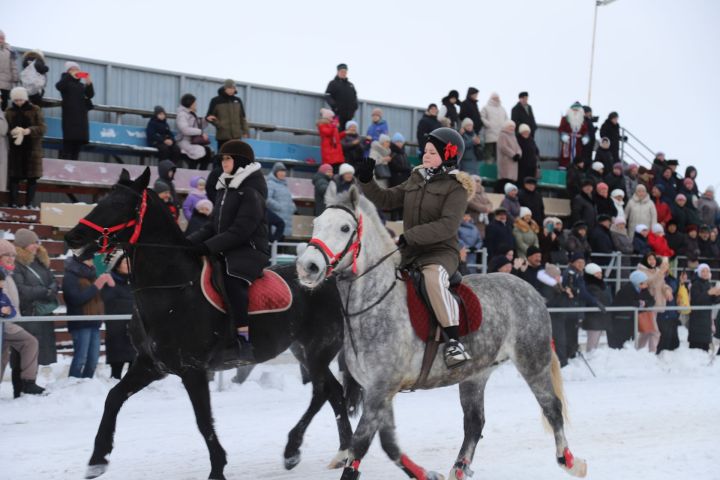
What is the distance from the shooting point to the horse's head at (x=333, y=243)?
5.69 m

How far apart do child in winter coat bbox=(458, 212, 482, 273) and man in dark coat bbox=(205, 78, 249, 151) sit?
4378mm

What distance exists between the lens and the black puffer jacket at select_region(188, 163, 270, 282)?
23.8 ft

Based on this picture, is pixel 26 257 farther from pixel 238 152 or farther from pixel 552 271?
pixel 552 271

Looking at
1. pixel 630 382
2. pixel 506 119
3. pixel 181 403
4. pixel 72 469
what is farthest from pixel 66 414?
pixel 506 119

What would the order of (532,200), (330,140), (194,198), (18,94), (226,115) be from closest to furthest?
(18,94)
(194,198)
(226,115)
(330,140)
(532,200)

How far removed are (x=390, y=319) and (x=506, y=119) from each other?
1432 centimetres

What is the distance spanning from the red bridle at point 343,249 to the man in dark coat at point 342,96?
1209cm

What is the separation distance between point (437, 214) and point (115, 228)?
2.45 meters

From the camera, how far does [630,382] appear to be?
13.7 metres

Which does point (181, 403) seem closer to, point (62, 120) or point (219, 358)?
point (219, 358)

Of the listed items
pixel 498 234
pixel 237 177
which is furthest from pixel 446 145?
pixel 498 234

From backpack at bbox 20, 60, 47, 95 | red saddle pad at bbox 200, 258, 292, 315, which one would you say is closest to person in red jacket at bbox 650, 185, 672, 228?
backpack at bbox 20, 60, 47, 95

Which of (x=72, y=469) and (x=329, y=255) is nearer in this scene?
(x=329, y=255)

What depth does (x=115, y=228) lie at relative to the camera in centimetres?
670
